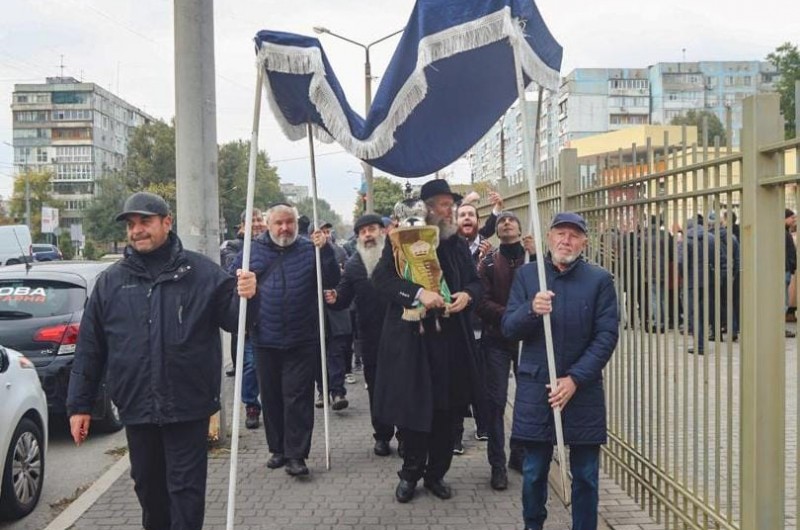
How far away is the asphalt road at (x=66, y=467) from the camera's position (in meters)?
5.45

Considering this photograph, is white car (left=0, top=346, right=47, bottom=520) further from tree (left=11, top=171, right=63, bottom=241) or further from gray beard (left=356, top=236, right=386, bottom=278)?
tree (left=11, top=171, right=63, bottom=241)

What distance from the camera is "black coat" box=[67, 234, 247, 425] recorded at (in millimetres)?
3896

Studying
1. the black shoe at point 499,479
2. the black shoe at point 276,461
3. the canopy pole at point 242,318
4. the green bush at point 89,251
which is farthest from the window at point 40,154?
the black shoe at point 499,479

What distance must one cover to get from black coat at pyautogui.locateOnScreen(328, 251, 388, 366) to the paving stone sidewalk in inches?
35.7

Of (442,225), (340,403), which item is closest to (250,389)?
(340,403)

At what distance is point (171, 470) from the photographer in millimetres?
3951

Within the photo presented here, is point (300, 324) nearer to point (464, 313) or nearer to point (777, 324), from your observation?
point (464, 313)

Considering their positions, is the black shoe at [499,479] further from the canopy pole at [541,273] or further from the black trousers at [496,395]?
the canopy pole at [541,273]

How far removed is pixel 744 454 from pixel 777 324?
630 mm

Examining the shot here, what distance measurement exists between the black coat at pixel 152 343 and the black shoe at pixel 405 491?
5.73ft

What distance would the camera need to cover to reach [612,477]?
5.66 meters

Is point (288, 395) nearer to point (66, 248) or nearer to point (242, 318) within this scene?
point (242, 318)

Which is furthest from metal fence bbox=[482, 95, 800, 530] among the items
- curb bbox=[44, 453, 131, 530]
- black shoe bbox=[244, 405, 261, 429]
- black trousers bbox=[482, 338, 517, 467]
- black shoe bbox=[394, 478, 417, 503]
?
curb bbox=[44, 453, 131, 530]

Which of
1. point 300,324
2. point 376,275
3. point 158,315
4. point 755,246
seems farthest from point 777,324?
point 300,324
